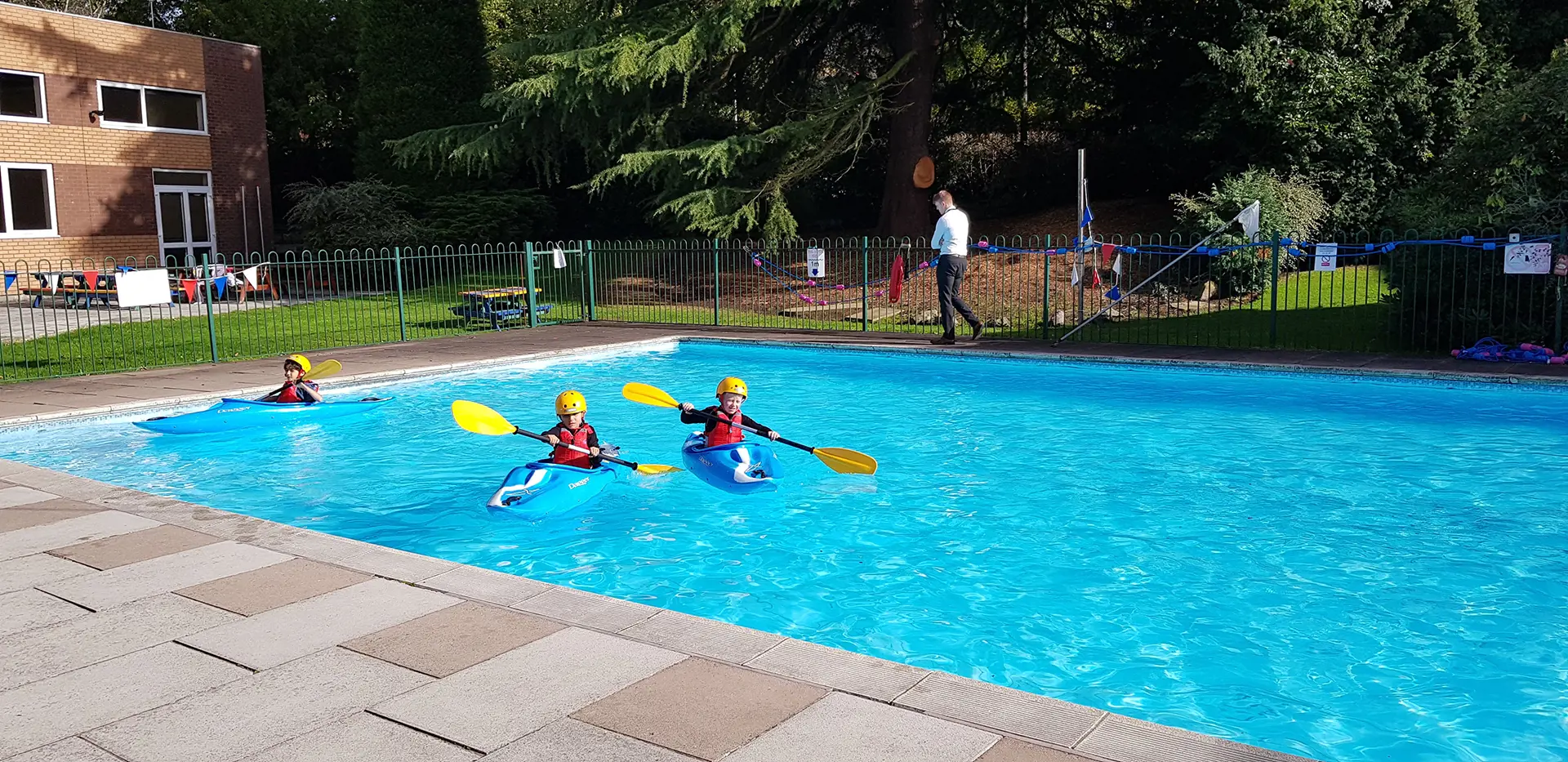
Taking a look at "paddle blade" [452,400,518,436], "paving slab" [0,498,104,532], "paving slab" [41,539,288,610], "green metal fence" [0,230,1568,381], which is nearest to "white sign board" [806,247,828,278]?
"green metal fence" [0,230,1568,381]

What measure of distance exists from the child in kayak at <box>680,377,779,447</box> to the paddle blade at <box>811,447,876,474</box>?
441 millimetres

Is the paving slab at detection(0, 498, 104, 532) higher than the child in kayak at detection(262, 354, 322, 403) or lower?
lower

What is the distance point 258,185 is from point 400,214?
4819 millimetres

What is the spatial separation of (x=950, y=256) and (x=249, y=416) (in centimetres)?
1009

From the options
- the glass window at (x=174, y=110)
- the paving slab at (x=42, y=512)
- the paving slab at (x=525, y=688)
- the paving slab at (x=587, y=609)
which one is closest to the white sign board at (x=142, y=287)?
the paving slab at (x=42, y=512)

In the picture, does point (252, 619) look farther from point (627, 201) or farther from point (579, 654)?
point (627, 201)

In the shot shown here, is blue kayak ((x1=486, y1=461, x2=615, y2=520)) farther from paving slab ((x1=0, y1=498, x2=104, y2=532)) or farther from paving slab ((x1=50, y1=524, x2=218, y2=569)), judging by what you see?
paving slab ((x1=0, y1=498, x2=104, y2=532))

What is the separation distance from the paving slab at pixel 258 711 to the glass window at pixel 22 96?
28267mm

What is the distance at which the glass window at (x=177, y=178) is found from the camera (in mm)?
29297

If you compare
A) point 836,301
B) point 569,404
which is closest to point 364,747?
point 569,404

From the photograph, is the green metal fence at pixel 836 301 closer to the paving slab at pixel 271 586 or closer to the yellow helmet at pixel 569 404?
the yellow helmet at pixel 569 404

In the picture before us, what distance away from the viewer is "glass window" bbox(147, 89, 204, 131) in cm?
2917

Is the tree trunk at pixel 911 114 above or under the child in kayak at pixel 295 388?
above

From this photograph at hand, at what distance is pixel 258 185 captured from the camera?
31734mm
